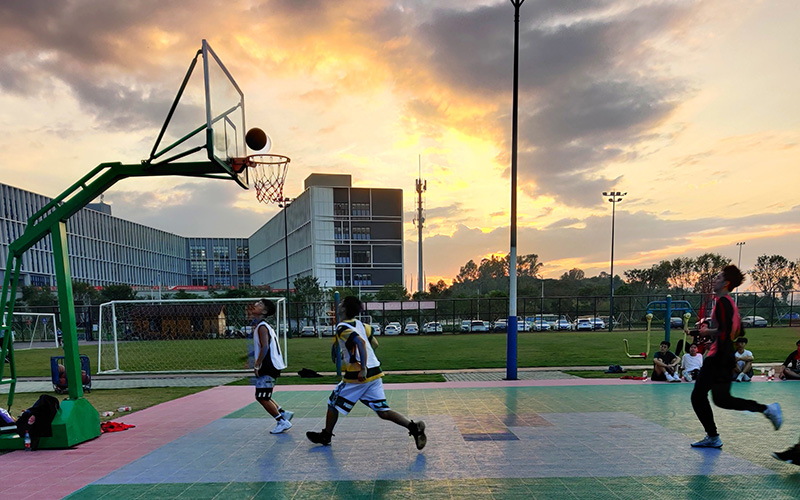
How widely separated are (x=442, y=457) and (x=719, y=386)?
3320mm

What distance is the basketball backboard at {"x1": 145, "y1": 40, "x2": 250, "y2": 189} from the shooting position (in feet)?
22.8

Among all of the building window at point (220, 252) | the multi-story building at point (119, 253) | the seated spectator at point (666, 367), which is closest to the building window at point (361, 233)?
the multi-story building at point (119, 253)

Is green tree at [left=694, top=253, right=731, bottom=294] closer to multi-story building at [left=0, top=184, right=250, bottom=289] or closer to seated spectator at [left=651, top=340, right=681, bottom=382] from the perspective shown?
seated spectator at [left=651, top=340, right=681, bottom=382]

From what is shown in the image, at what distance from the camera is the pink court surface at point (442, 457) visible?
181 inches

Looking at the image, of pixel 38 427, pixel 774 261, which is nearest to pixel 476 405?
pixel 38 427

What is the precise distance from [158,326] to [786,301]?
4544 cm

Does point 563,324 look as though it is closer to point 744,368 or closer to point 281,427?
point 744,368

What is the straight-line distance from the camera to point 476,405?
346 inches

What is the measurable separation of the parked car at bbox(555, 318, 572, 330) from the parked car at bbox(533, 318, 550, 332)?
3.06 ft

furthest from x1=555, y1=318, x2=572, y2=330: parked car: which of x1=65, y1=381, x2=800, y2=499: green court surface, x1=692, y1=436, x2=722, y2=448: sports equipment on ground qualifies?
x1=692, y1=436, x2=722, y2=448: sports equipment on ground

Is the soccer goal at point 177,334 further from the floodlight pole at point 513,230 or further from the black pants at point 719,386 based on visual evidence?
the black pants at point 719,386

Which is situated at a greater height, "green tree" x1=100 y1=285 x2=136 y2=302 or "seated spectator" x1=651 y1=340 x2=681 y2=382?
"seated spectator" x1=651 y1=340 x2=681 y2=382

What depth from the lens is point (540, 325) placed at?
41.9 m

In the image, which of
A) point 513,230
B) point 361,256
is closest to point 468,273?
point 361,256
